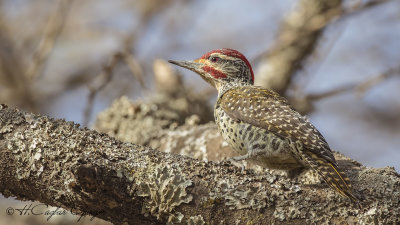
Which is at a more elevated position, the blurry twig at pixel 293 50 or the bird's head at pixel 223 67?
the blurry twig at pixel 293 50

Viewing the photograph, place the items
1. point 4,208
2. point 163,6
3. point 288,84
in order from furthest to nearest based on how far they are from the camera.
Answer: point 163,6 < point 288,84 < point 4,208

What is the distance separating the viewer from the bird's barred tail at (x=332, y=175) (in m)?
3.31

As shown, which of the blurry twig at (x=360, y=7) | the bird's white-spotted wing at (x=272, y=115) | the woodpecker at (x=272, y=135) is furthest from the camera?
the blurry twig at (x=360, y=7)

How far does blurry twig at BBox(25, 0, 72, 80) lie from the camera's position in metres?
6.74

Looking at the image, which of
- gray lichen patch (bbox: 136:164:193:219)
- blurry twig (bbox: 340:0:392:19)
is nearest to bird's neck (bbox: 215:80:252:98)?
blurry twig (bbox: 340:0:392:19)

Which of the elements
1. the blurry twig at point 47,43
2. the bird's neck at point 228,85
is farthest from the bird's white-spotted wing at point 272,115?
the blurry twig at point 47,43

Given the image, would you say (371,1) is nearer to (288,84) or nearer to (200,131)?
(288,84)

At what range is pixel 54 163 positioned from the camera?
9.82 ft

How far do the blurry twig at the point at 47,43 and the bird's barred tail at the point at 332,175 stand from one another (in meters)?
4.15

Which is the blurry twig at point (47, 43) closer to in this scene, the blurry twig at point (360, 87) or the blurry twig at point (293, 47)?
the blurry twig at point (293, 47)

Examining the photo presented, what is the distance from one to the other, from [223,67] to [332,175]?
2.27m

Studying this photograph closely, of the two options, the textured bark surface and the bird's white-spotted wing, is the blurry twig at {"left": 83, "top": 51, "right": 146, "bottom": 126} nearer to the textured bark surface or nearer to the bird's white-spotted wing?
the bird's white-spotted wing

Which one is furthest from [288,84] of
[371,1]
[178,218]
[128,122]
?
[178,218]

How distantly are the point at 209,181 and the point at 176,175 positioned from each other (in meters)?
0.21
